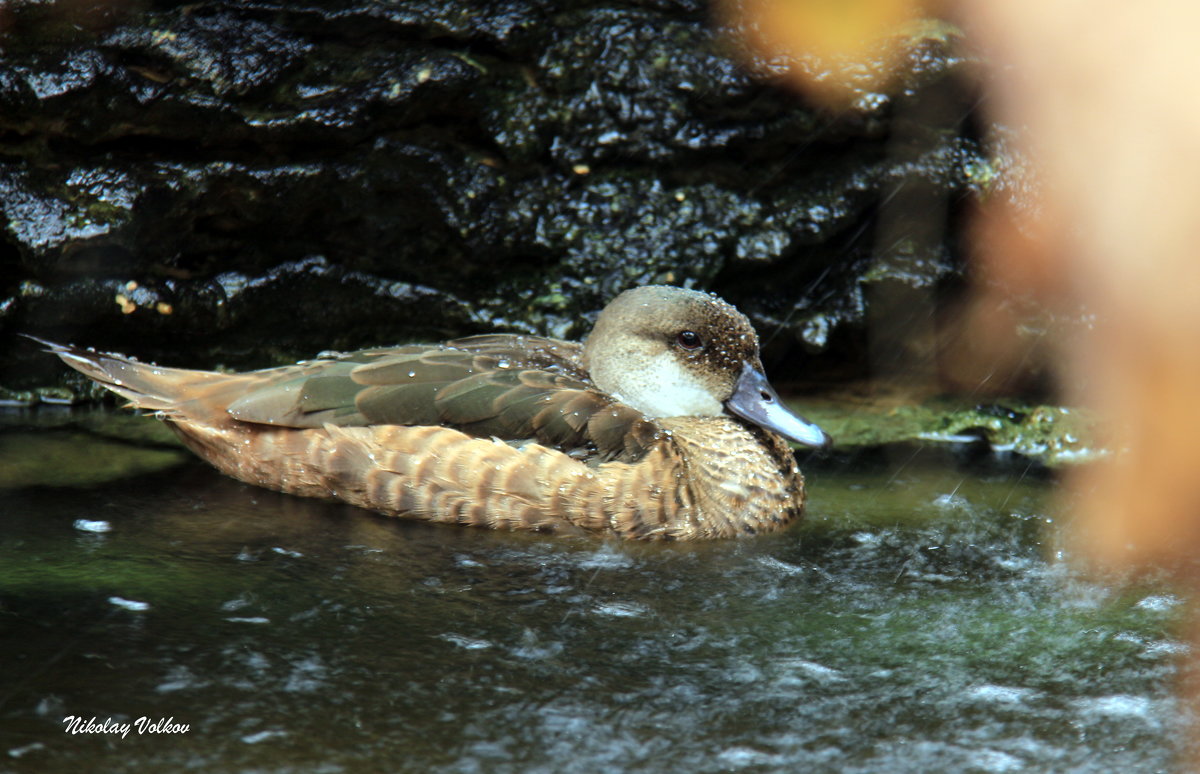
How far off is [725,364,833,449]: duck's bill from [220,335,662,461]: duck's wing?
1.32 feet

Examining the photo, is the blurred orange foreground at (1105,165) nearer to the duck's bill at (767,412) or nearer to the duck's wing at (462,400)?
the duck's bill at (767,412)

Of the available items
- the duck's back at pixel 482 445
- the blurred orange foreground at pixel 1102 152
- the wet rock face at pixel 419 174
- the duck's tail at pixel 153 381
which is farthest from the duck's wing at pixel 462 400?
the blurred orange foreground at pixel 1102 152

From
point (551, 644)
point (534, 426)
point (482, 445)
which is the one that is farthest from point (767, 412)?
point (551, 644)

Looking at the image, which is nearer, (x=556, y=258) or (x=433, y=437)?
(x=433, y=437)

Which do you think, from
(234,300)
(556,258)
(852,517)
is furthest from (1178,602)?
(234,300)

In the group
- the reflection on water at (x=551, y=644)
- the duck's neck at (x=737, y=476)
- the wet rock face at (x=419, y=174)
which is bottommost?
the reflection on water at (x=551, y=644)

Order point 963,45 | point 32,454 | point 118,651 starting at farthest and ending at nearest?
point 963,45
point 32,454
point 118,651

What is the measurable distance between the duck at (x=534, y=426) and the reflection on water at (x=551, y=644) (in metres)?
0.12

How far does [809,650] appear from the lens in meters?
3.21

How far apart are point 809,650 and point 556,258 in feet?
8.58

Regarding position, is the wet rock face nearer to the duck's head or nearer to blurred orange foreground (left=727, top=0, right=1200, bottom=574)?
blurred orange foreground (left=727, top=0, right=1200, bottom=574)

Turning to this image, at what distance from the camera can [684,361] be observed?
446cm

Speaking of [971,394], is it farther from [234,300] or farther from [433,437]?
[234,300]

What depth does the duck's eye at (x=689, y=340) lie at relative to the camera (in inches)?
174
